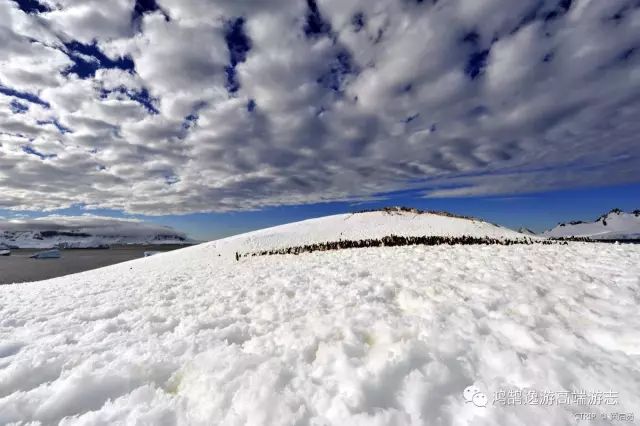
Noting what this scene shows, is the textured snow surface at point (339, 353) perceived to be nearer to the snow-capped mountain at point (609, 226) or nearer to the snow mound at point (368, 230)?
the snow mound at point (368, 230)

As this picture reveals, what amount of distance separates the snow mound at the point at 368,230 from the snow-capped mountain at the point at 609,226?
160992 millimetres

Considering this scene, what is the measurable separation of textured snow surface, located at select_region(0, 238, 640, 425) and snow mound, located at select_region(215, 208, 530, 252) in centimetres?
1494

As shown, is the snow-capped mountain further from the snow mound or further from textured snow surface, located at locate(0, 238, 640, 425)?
textured snow surface, located at locate(0, 238, 640, 425)

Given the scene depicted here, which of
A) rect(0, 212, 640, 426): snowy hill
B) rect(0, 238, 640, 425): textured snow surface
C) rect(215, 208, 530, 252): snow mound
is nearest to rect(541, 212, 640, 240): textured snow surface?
rect(215, 208, 530, 252): snow mound

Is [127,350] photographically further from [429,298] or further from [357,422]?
[429,298]

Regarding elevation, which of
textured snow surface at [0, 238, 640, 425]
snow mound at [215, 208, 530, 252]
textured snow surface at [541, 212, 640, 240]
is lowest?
textured snow surface at [541, 212, 640, 240]

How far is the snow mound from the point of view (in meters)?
22.0

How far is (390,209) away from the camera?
97.2ft

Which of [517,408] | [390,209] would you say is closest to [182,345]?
[517,408]

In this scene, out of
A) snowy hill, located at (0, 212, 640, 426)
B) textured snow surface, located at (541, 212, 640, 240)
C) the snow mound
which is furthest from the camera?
textured snow surface, located at (541, 212, 640, 240)

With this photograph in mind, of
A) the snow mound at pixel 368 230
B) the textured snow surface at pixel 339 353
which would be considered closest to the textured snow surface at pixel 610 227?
the snow mound at pixel 368 230

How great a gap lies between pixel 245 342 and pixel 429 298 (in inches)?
134

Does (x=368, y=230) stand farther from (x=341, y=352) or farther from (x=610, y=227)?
(x=610, y=227)

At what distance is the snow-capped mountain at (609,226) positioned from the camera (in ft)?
503
